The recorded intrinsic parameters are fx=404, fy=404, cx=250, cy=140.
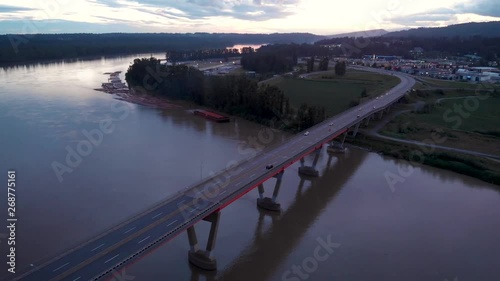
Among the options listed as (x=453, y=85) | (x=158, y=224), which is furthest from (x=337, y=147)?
(x=453, y=85)

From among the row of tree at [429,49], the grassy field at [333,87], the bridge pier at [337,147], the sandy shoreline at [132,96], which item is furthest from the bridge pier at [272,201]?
the row of tree at [429,49]

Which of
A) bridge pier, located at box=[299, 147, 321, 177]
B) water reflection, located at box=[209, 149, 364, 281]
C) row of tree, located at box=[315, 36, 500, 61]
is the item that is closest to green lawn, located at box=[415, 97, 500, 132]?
water reflection, located at box=[209, 149, 364, 281]

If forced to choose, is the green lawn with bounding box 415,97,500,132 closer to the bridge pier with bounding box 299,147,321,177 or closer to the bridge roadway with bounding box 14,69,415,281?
the bridge pier with bounding box 299,147,321,177

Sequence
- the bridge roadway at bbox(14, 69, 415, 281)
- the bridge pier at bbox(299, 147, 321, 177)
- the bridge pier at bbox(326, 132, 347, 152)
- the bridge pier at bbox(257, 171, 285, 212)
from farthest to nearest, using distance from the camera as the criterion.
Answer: the bridge pier at bbox(326, 132, 347, 152), the bridge pier at bbox(299, 147, 321, 177), the bridge pier at bbox(257, 171, 285, 212), the bridge roadway at bbox(14, 69, 415, 281)

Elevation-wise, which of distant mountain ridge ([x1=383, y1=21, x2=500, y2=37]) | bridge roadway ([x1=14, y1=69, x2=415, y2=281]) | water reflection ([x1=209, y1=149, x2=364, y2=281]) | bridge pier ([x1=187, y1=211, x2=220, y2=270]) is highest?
distant mountain ridge ([x1=383, y1=21, x2=500, y2=37])

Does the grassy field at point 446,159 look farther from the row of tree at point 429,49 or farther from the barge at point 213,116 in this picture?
the row of tree at point 429,49

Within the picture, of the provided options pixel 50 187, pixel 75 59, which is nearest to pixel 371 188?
pixel 50 187
